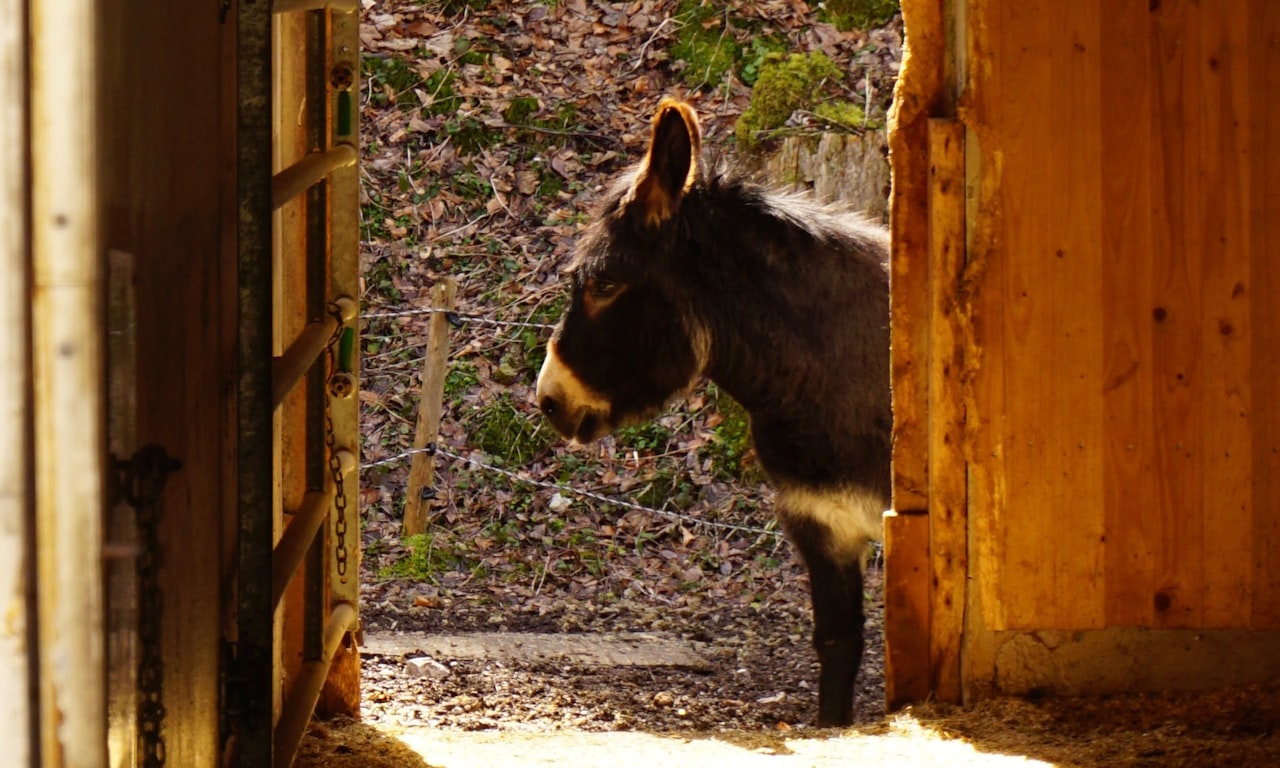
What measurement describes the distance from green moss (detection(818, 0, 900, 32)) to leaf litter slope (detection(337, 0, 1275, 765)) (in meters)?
0.10

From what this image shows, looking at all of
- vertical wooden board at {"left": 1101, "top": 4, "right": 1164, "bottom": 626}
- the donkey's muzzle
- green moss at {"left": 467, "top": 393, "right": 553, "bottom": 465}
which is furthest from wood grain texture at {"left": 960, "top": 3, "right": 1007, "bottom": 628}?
green moss at {"left": 467, "top": 393, "right": 553, "bottom": 465}

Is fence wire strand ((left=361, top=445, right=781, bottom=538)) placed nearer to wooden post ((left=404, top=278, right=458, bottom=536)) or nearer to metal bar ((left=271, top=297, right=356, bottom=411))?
wooden post ((left=404, top=278, right=458, bottom=536))

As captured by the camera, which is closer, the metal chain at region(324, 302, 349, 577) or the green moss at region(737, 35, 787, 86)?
the metal chain at region(324, 302, 349, 577)

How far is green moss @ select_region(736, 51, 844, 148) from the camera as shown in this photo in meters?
9.17

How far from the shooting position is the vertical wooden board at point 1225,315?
12.8 feet

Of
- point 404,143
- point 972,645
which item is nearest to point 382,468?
point 404,143

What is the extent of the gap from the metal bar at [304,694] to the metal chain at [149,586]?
0.88 meters

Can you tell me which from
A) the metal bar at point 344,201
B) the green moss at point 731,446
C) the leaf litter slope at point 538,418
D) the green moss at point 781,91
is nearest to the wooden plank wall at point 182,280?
the metal bar at point 344,201

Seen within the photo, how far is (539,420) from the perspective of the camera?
929 centimetres

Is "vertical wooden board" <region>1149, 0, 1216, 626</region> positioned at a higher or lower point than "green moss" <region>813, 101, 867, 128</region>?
lower

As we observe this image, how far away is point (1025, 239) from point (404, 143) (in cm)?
737

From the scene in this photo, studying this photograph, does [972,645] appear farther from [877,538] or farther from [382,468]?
[382,468]

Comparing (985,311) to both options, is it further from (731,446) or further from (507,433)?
(507,433)

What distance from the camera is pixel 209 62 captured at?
7.07ft
